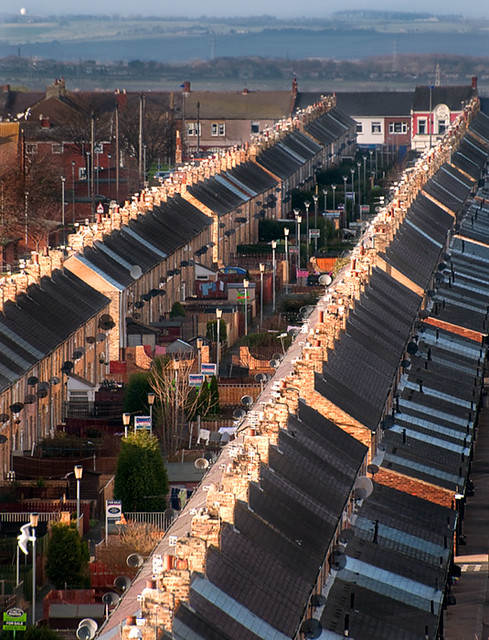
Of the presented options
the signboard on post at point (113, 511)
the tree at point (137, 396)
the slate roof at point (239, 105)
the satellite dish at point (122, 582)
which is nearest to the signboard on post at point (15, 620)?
the satellite dish at point (122, 582)

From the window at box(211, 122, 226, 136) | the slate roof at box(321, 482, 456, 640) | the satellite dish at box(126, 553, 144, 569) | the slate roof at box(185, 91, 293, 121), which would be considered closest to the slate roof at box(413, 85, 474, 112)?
the slate roof at box(185, 91, 293, 121)

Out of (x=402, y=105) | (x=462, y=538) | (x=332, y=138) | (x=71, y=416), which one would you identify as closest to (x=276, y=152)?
(x=332, y=138)

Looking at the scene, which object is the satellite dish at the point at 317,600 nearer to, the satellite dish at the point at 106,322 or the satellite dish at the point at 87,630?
the satellite dish at the point at 87,630

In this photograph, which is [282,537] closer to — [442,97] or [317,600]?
[317,600]

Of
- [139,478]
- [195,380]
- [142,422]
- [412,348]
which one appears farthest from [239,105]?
[139,478]

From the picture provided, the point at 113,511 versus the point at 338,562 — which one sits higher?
the point at 338,562

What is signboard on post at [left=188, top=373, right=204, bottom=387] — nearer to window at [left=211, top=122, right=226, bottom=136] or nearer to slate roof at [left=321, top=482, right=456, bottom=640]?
slate roof at [left=321, top=482, right=456, bottom=640]
